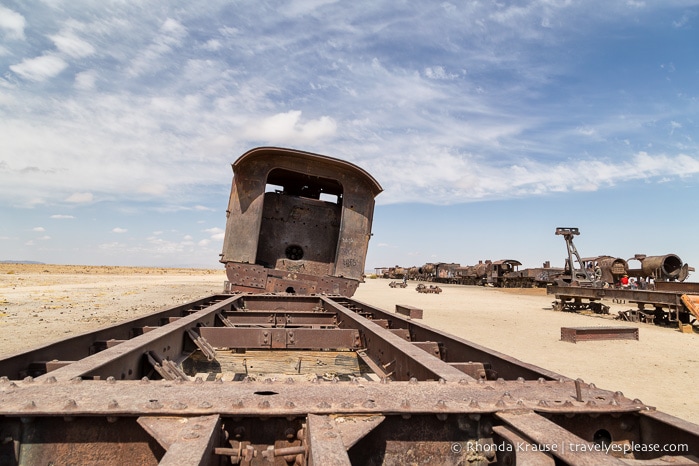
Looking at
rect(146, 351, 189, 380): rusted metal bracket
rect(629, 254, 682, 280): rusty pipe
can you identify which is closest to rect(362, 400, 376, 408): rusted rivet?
rect(146, 351, 189, 380): rusted metal bracket

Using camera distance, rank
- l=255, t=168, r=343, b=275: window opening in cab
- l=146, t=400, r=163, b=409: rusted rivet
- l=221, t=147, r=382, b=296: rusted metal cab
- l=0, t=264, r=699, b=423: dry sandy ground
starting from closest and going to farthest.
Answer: l=146, t=400, r=163, b=409: rusted rivet → l=0, t=264, r=699, b=423: dry sandy ground → l=221, t=147, r=382, b=296: rusted metal cab → l=255, t=168, r=343, b=275: window opening in cab

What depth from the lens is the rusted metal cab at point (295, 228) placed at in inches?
360

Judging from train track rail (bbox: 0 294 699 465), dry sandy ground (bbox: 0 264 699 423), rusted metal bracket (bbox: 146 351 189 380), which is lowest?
dry sandy ground (bbox: 0 264 699 423)

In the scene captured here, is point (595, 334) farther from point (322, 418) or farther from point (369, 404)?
point (322, 418)

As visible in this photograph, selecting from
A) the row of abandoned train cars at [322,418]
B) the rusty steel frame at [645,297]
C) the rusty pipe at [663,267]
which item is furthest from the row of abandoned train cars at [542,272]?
Answer: the row of abandoned train cars at [322,418]

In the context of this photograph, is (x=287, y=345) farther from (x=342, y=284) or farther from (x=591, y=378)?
(x=342, y=284)

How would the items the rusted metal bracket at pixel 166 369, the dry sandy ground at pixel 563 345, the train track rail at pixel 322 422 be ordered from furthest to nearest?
the dry sandy ground at pixel 563 345 < the rusted metal bracket at pixel 166 369 < the train track rail at pixel 322 422

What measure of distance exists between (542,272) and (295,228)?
2738 cm

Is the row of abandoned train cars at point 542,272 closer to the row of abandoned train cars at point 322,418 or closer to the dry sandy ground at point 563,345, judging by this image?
the dry sandy ground at point 563,345

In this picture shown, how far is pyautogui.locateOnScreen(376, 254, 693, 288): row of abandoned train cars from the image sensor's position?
22562 millimetres

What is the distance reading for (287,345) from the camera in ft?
14.4

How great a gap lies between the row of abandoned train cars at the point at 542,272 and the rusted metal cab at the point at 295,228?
1352 cm

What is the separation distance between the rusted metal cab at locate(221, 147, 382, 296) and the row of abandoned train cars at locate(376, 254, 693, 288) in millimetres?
13523

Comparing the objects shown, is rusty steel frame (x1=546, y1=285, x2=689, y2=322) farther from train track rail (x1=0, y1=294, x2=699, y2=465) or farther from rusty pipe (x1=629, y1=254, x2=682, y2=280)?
train track rail (x1=0, y1=294, x2=699, y2=465)
